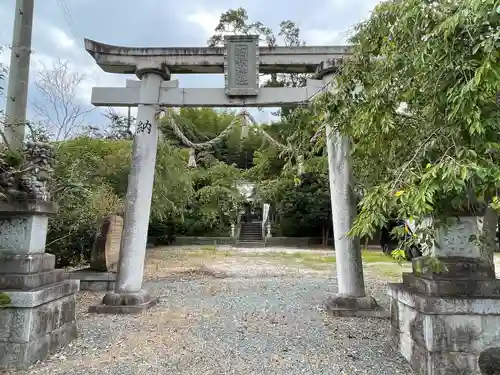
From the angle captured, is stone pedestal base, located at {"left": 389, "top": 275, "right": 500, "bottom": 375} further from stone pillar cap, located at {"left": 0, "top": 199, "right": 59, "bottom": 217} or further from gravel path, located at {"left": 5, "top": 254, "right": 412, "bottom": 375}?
stone pillar cap, located at {"left": 0, "top": 199, "right": 59, "bottom": 217}

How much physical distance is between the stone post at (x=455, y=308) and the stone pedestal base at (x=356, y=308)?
161 cm

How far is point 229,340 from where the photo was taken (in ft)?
11.9

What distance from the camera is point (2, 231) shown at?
10.3 feet

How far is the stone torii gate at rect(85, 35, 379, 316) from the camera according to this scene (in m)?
4.86

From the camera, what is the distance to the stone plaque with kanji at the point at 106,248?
6.30 meters

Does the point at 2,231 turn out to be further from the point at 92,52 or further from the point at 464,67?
the point at 464,67

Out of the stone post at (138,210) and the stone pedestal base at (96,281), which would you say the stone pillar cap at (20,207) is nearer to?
the stone post at (138,210)

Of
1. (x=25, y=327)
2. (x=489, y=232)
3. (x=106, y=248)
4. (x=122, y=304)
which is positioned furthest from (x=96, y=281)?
(x=489, y=232)

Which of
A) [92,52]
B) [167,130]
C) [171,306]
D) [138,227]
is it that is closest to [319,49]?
[92,52]

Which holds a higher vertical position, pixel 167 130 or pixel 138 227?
pixel 167 130

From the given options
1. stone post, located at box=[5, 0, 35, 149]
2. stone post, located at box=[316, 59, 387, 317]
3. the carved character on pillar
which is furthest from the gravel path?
stone post, located at box=[5, 0, 35, 149]

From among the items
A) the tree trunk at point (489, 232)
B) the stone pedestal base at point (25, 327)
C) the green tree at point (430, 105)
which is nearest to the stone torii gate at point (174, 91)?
the stone pedestal base at point (25, 327)

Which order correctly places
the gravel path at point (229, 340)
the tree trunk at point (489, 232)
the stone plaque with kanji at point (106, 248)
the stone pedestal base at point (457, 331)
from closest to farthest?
the tree trunk at point (489, 232) < the stone pedestal base at point (457, 331) < the gravel path at point (229, 340) < the stone plaque with kanji at point (106, 248)

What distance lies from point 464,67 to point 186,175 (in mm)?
10778
